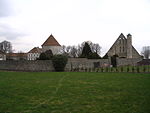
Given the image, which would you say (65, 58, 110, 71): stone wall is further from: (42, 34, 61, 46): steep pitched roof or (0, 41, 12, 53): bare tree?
(0, 41, 12, 53): bare tree

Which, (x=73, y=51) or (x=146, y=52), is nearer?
(x=73, y=51)

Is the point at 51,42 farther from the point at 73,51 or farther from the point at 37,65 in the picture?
the point at 37,65

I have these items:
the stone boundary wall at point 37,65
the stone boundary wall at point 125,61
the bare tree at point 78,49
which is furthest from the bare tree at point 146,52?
the stone boundary wall at point 37,65

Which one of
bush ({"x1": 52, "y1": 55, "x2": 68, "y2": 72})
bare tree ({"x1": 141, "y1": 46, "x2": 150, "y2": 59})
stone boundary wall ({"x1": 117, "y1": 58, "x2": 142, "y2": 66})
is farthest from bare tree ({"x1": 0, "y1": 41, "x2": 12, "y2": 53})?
bare tree ({"x1": 141, "y1": 46, "x2": 150, "y2": 59})

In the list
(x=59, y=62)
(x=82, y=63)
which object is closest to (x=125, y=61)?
(x=82, y=63)

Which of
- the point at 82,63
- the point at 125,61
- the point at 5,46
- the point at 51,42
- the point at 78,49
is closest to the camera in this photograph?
the point at 82,63

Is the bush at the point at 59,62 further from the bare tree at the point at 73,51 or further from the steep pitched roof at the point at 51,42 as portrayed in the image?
the bare tree at the point at 73,51

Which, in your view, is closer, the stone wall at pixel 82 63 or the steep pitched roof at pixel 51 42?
the stone wall at pixel 82 63

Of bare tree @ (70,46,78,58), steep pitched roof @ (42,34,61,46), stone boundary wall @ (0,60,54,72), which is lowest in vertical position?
stone boundary wall @ (0,60,54,72)

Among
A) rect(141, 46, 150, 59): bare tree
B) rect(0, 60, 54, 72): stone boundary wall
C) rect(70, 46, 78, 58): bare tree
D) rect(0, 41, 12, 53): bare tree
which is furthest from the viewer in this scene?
rect(141, 46, 150, 59): bare tree

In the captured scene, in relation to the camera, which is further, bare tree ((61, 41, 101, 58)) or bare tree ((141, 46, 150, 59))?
bare tree ((141, 46, 150, 59))

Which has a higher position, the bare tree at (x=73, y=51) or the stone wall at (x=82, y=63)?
the bare tree at (x=73, y=51)

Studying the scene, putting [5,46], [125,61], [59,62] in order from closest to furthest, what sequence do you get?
[59,62], [125,61], [5,46]

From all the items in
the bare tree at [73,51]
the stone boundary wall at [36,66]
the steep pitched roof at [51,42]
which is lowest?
the stone boundary wall at [36,66]
